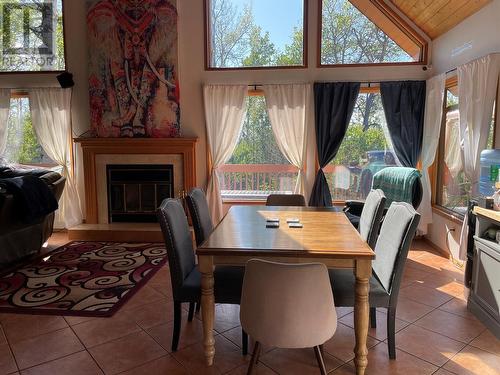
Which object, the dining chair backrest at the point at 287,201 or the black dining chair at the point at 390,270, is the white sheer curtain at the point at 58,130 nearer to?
the dining chair backrest at the point at 287,201

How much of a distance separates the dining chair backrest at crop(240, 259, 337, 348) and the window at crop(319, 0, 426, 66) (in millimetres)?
3791

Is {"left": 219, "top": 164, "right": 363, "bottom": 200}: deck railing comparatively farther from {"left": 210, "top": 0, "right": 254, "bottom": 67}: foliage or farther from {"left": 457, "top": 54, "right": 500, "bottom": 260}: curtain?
{"left": 457, "top": 54, "right": 500, "bottom": 260}: curtain

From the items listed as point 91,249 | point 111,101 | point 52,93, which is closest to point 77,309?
point 91,249

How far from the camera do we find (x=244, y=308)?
1.73 metres

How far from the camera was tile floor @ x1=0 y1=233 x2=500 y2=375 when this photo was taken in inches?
83.0

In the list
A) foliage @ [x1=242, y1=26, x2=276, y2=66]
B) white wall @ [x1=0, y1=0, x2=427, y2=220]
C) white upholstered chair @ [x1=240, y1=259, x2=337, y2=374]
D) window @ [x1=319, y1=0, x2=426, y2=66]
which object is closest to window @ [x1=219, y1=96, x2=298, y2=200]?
white wall @ [x1=0, y1=0, x2=427, y2=220]

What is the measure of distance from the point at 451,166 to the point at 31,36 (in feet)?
18.4

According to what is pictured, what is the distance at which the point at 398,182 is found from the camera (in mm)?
3930

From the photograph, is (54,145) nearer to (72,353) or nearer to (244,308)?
(72,353)

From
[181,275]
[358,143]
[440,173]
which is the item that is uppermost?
[358,143]

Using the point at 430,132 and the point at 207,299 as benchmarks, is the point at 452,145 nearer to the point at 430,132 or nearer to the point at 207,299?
the point at 430,132

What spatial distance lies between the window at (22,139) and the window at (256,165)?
8.33 ft

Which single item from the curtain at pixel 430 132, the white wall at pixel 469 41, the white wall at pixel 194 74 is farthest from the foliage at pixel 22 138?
the white wall at pixel 469 41

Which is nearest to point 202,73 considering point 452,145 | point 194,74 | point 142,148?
point 194,74
